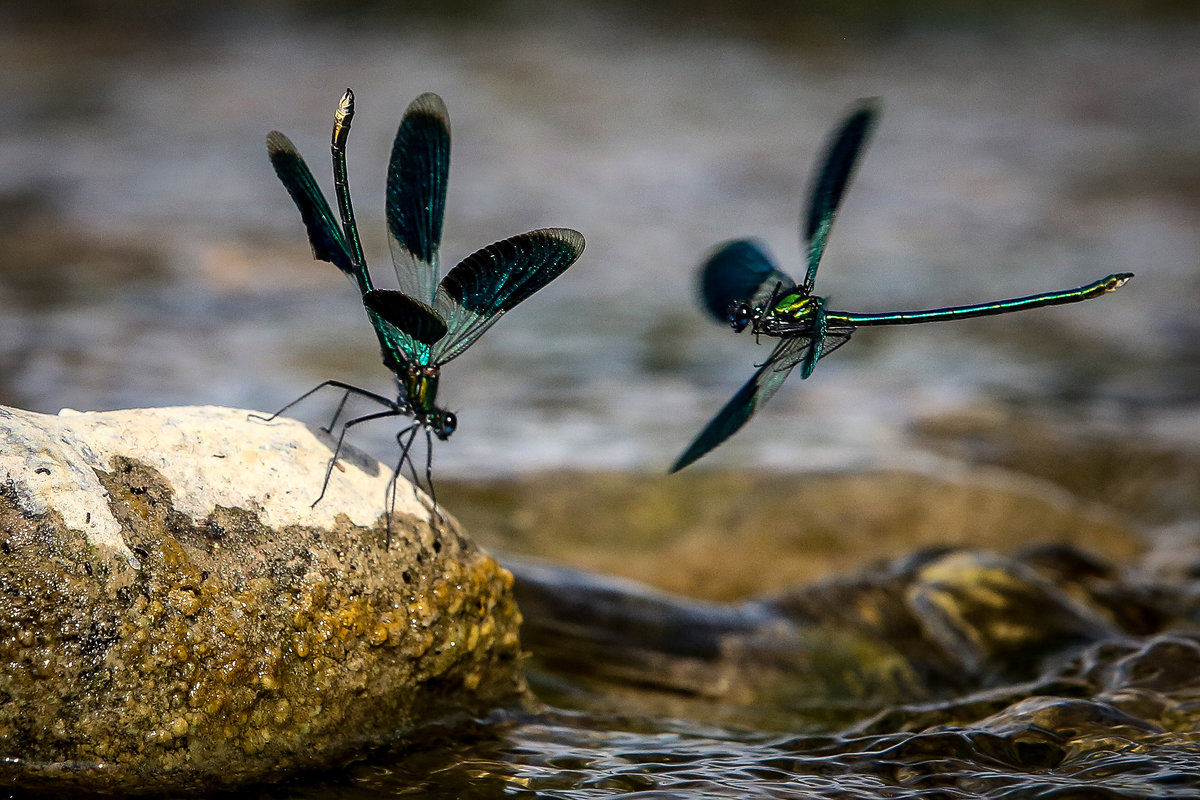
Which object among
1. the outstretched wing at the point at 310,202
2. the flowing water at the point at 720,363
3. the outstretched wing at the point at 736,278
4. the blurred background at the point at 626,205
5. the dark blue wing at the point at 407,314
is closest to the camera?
the dark blue wing at the point at 407,314

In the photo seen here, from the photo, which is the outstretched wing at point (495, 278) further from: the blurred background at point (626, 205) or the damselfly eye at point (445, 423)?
the blurred background at point (626, 205)

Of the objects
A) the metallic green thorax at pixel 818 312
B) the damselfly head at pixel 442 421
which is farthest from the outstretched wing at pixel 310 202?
the metallic green thorax at pixel 818 312

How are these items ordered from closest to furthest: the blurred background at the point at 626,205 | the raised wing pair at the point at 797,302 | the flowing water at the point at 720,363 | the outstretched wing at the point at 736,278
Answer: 1. the raised wing pair at the point at 797,302
2. the outstretched wing at the point at 736,278
3. the flowing water at the point at 720,363
4. the blurred background at the point at 626,205

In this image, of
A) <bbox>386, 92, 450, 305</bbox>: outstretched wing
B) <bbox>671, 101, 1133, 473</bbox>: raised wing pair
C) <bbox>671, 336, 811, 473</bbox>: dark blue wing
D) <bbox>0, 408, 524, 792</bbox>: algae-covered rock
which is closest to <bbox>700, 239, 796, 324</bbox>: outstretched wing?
<bbox>671, 101, 1133, 473</bbox>: raised wing pair

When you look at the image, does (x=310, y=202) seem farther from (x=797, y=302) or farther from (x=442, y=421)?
(x=797, y=302)

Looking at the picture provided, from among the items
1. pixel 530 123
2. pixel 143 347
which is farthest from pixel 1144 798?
pixel 530 123

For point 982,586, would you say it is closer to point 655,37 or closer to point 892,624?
point 892,624
